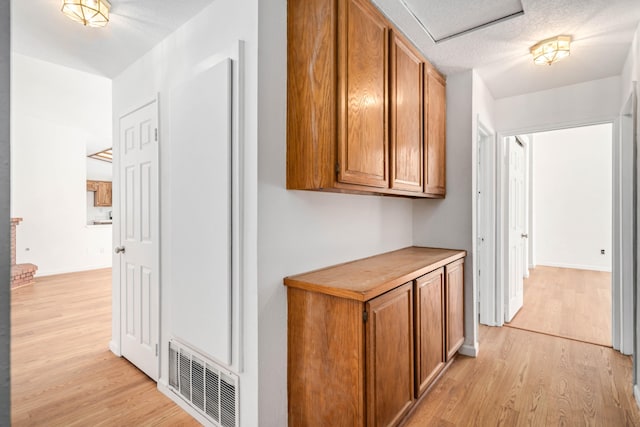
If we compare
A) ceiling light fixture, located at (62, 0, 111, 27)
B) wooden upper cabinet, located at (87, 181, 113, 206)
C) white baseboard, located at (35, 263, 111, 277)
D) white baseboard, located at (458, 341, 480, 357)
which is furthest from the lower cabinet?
wooden upper cabinet, located at (87, 181, 113, 206)

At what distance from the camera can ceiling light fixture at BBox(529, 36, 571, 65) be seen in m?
2.30

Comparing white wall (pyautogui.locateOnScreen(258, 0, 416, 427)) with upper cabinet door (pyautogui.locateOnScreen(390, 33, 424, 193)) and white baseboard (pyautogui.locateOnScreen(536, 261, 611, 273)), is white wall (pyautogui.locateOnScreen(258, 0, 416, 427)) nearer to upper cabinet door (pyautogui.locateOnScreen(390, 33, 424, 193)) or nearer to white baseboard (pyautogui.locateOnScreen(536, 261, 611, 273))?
upper cabinet door (pyautogui.locateOnScreen(390, 33, 424, 193))

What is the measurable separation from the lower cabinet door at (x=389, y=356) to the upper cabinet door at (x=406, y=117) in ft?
2.60

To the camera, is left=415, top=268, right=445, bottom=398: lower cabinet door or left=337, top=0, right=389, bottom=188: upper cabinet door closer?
left=337, top=0, right=389, bottom=188: upper cabinet door

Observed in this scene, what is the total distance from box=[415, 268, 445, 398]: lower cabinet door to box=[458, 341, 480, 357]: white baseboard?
1.73 feet

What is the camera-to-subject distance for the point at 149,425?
1.90 m

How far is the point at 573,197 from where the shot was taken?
20.6 feet

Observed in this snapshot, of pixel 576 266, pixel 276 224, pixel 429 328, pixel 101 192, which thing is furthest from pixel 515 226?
pixel 101 192

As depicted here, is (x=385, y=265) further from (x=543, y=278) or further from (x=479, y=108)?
(x=543, y=278)

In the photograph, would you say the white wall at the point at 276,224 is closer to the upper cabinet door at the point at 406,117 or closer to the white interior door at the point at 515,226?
the upper cabinet door at the point at 406,117

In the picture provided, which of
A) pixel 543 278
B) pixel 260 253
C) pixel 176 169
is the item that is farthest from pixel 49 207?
pixel 543 278

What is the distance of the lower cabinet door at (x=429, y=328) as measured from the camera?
200 cm

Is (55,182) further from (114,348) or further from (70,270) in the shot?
(114,348)

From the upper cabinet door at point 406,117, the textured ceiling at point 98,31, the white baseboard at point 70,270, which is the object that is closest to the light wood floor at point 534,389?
the upper cabinet door at point 406,117
